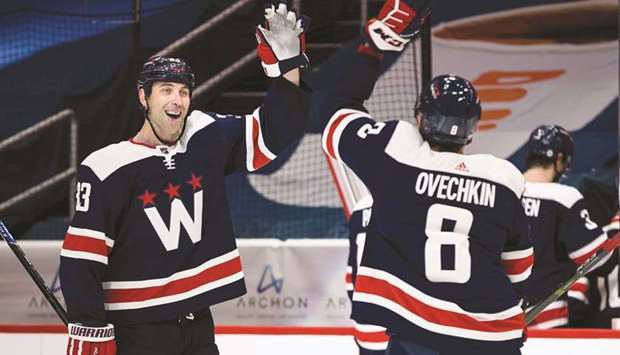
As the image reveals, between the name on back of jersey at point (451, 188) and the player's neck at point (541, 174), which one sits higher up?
the name on back of jersey at point (451, 188)

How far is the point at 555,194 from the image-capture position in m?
3.88

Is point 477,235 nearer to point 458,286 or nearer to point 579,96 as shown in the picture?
point 458,286

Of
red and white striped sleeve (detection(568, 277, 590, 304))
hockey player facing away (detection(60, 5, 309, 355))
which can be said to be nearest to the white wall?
red and white striped sleeve (detection(568, 277, 590, 304))

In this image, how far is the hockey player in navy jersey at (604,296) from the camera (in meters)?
4.87

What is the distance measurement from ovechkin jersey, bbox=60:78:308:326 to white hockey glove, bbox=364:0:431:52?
0.25 metres

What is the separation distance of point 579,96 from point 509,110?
0.43m

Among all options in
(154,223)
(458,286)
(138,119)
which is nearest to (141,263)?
(154,223)

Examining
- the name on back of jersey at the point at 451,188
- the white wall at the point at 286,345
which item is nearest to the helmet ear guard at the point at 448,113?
the name on back of jersey at the point at 451,188

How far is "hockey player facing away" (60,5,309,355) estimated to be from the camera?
2.51 meters

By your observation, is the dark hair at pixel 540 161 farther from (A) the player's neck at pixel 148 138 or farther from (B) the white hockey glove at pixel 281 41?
(A) the player's neck at pixel 148 138

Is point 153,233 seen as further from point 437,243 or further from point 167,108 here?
point 437,243

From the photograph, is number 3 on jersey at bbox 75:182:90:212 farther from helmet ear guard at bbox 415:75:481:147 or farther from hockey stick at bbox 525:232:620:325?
hockey stick at bbox 525:232:620:325

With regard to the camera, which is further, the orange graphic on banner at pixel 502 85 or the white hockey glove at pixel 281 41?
the orange graphic on banner at pixel 502 85

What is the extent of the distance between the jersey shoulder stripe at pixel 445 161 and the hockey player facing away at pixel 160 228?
36cm
